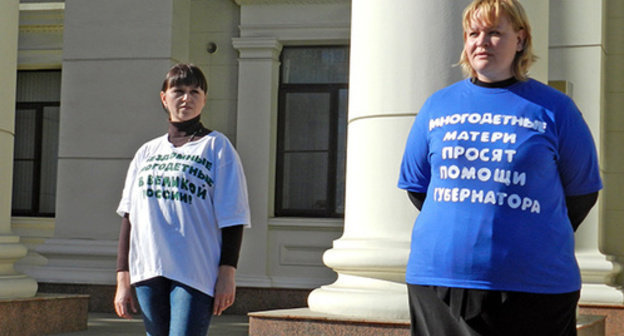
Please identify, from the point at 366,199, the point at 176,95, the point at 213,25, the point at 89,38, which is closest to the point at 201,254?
the point at 176,95

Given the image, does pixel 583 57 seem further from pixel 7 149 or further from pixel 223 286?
pixel 223 286

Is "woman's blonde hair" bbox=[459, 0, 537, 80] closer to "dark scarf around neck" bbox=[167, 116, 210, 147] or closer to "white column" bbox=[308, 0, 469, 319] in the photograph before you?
"dark scarf around neck" bbox=[167, 116, 210, 147]

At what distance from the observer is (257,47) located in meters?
13.5

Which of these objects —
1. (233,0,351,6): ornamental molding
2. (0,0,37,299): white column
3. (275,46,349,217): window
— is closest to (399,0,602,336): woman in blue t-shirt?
(0,0,37,299): white column

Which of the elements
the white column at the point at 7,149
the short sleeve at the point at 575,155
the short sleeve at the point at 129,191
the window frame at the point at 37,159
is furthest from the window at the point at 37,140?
the short sleeve at the point at 575,155

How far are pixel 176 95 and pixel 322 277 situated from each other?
9.35m

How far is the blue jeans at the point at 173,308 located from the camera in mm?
3740

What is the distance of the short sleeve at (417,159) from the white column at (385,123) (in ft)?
7.22

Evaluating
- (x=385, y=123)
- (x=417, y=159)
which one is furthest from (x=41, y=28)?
(x=417, y=159)

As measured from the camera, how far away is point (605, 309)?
849cm

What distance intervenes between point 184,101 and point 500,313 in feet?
5.32

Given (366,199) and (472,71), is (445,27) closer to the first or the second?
(366,199)

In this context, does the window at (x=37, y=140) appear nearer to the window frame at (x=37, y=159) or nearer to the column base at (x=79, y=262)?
the window frame at (x=37, y=159)

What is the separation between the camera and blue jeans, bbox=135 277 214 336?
374 cm
